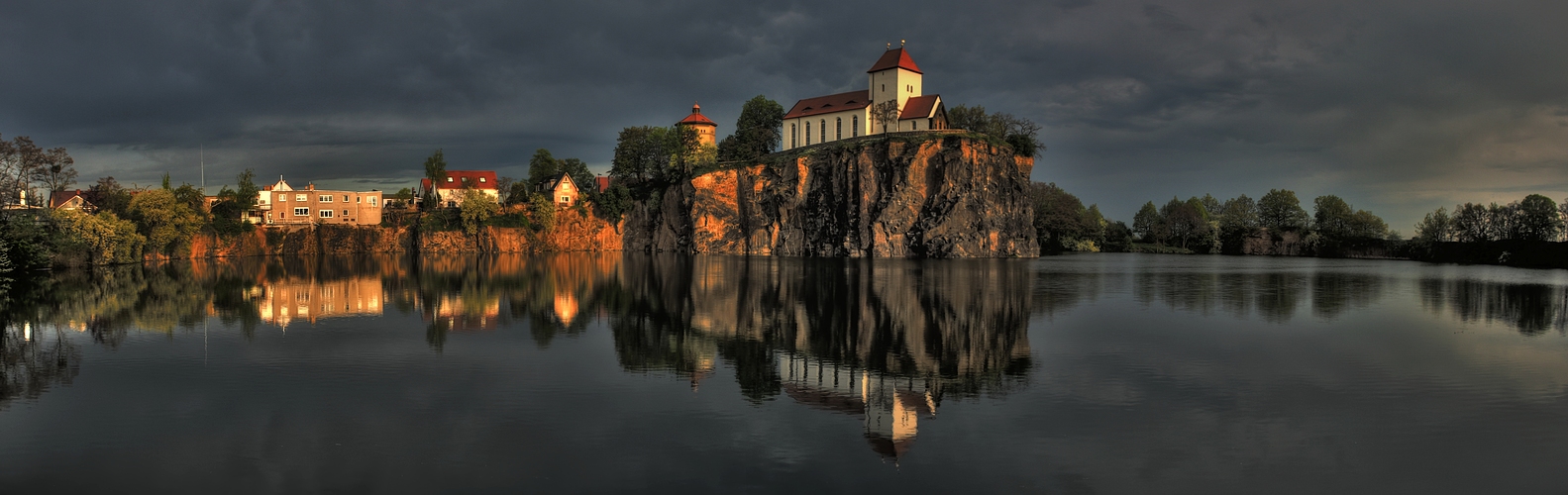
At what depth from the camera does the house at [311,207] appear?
91.4m

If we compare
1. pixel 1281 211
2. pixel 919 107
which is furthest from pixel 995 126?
pixel 1281 211

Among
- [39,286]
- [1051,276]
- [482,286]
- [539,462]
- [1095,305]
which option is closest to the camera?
[539,462]

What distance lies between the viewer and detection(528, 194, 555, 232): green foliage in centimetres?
9838

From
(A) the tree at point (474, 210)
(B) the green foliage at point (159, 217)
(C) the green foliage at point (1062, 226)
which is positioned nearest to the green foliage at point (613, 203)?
(A) the tree at point (474, 210)

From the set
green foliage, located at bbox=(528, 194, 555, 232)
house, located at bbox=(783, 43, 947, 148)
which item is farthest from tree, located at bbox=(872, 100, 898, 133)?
green foliage, located at bbox=(528, 194, 555, 232)

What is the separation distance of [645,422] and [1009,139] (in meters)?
85.0

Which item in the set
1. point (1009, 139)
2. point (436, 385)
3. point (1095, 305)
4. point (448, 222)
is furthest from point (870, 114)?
point (436, 385)

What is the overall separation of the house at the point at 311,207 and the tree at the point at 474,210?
36.2ft

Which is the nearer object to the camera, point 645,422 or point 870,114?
point 645,422

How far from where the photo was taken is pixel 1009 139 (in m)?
92.6

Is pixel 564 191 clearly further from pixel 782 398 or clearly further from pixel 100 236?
pixel 782 398

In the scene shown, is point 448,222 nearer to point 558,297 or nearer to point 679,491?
point 558,297

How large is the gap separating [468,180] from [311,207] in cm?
1872

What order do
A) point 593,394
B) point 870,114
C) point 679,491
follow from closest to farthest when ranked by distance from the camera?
point 679,491
point 593,394
point 870,114
